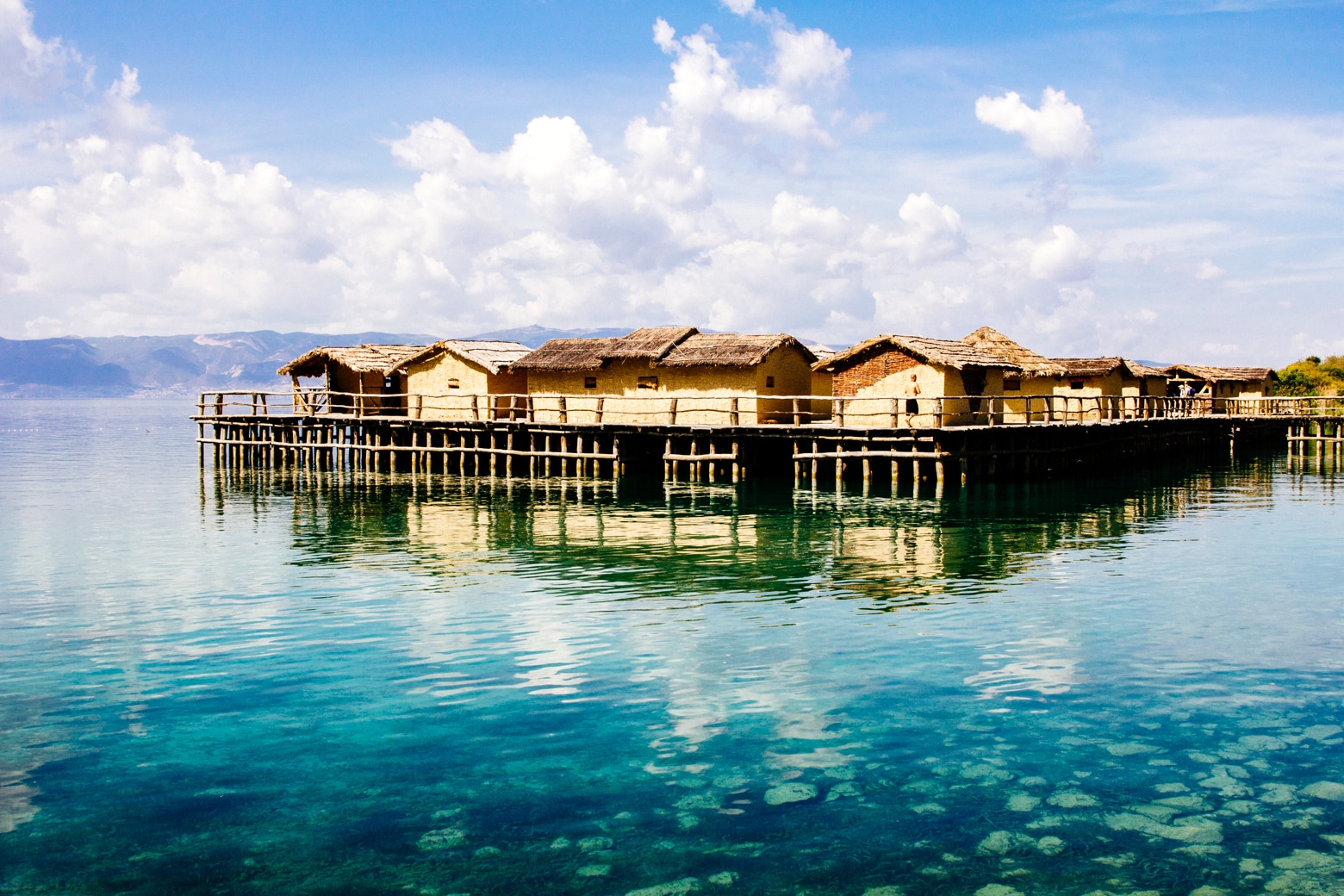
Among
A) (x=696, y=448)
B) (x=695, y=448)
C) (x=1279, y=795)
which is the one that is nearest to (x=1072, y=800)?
(x=1279, y=795)

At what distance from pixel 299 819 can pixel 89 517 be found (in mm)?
25683

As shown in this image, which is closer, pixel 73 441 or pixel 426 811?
pixel 426 811

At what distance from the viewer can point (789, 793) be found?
388 inches

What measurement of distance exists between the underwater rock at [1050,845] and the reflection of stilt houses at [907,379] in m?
29.0

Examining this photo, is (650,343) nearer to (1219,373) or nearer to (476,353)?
(476,353)

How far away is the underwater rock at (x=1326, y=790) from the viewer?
9805mm

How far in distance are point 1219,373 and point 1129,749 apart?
7568cm

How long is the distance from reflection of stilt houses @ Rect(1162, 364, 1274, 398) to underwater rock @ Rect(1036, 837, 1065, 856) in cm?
6897

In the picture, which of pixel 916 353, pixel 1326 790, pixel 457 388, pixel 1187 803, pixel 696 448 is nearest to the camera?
pixel 1187 803

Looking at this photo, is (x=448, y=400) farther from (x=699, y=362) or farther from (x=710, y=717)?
(x=710, y=717)

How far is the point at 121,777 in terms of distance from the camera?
Answer: 10.4 meters

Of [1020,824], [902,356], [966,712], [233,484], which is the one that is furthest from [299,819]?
[233,484]

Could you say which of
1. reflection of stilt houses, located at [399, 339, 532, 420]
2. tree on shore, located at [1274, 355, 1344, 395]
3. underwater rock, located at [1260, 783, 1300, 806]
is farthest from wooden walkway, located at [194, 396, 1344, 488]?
tree on shore, located at [1274, 355, 1344, 395]

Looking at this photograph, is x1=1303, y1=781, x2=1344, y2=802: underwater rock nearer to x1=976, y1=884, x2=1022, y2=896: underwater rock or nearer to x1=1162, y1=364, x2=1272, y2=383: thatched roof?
x1=976, y1=884, x2=1022, y2=896: underwater rock
